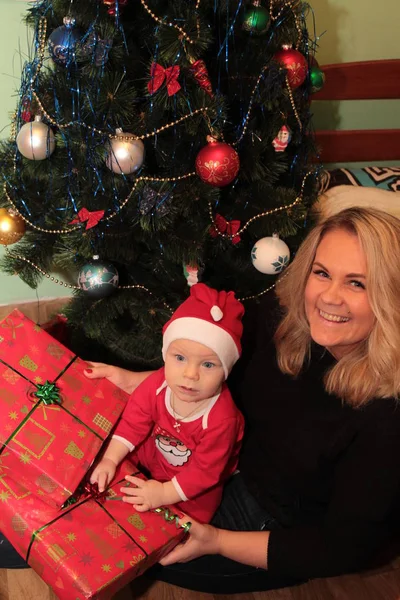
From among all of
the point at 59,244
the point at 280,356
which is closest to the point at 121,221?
the point at 59,244

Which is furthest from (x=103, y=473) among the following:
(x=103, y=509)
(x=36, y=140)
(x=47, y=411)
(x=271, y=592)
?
(x=36, y=140)

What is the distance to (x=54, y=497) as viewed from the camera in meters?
1.08

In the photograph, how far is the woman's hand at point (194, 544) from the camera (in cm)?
116

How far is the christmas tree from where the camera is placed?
123 centimetres

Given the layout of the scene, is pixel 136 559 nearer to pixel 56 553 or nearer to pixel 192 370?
pixel 56 553

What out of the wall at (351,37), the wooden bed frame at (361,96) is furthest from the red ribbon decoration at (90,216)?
the wall at (351,37)

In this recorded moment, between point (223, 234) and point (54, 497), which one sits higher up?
point (223, 234)

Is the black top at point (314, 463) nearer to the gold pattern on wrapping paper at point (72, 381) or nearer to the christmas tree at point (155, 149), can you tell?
the christmas tree at point (155, 149)

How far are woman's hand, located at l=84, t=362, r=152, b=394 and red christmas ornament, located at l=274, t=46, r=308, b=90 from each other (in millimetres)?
852

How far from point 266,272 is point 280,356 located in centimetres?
29

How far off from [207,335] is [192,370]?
79 millimetres

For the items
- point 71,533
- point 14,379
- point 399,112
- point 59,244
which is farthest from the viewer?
point 399,112

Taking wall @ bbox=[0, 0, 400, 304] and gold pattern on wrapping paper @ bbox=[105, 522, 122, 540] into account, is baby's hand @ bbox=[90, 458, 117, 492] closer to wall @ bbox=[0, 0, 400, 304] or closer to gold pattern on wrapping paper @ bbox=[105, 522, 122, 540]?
gold pattern on wrapping paper @ bbox=[105, 522, 122, 540]

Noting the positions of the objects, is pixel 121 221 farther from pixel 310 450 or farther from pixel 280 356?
pixel 310 450
